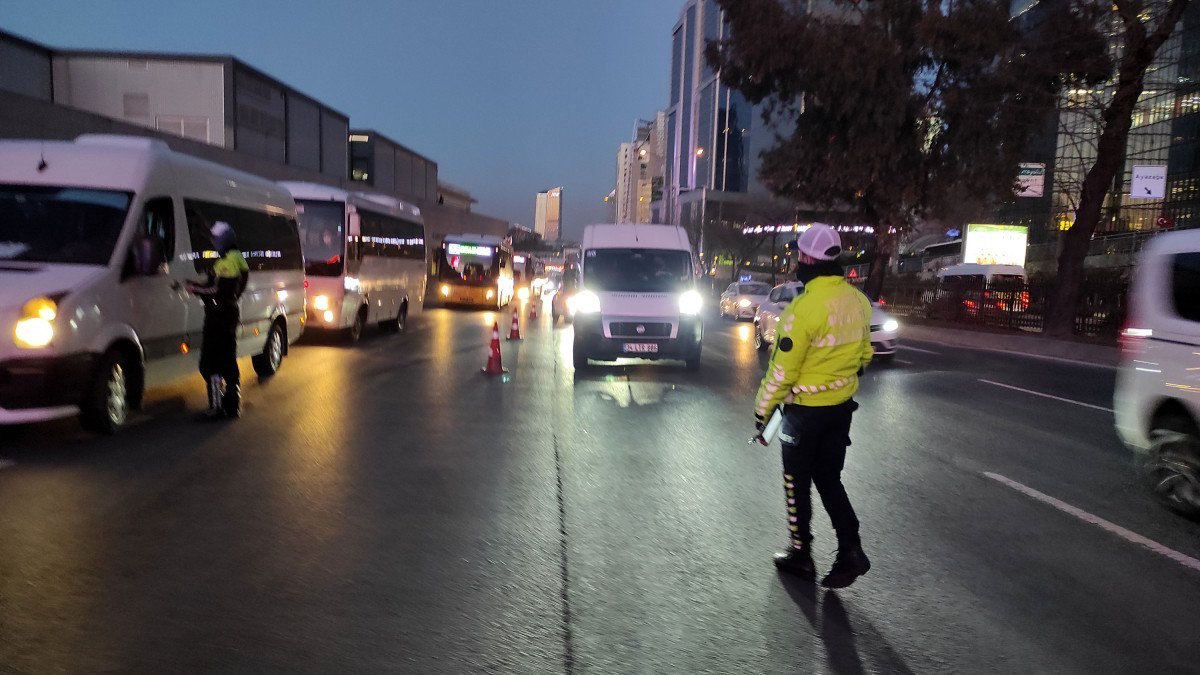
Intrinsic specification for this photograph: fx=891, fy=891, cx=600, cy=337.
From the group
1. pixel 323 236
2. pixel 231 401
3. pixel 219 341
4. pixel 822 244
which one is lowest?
pixel 231 401

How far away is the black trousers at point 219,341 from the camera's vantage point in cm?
895

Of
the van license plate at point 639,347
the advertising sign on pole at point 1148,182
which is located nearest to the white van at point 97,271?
the van license plate at point 639,347

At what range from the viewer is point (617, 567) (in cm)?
508

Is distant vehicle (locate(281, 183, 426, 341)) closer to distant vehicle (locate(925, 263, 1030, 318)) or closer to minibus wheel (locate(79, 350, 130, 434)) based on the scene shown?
minibus wheel (locate(79, 350, 130, 434))

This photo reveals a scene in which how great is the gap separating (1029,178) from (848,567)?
30.9 m

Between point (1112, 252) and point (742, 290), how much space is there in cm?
3449

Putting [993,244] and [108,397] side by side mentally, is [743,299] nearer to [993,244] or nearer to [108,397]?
[993,244]

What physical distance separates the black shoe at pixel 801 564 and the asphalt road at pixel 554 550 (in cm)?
11

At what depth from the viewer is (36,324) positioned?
23.7 feet

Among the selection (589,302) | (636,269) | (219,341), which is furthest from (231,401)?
(636,269)

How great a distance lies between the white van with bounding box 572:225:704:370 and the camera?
14031 mm

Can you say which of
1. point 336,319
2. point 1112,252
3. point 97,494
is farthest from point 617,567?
point 1112,252

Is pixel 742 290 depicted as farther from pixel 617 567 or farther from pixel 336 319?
pixel 617 567

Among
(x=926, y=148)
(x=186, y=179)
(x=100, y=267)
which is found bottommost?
(x=100, y=267)
